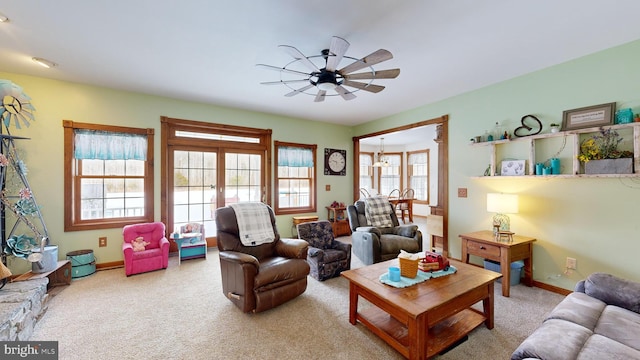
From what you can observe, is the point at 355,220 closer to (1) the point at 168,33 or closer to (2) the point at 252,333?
(2) the point at 252,333

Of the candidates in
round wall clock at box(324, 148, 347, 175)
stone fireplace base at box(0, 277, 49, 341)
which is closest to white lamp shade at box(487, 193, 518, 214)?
round wall clock at box(324, 148, 347, 175)

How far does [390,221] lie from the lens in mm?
4340

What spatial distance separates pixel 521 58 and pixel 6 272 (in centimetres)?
553

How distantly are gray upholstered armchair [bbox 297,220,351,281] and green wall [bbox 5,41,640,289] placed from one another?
6.40ft

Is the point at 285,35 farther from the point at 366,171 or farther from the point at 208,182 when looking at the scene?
the point at 366,171

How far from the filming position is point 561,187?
9.80 feet

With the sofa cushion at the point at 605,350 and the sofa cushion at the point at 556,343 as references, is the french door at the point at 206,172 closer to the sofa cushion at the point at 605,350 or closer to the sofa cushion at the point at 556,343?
the sofa cushion at the point at 556,343

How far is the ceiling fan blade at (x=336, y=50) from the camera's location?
197cm

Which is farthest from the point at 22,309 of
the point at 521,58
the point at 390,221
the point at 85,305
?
the point at 521,58

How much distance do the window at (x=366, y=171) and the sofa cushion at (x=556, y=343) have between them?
754cm

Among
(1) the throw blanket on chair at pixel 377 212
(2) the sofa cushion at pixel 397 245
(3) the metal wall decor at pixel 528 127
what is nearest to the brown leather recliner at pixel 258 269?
(2) the sofa cushion at pixel 397 245

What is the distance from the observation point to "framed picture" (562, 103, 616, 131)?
2.62 metres

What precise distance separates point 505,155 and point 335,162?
11.0 feet

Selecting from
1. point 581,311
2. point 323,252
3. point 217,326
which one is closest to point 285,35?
point 323,252
